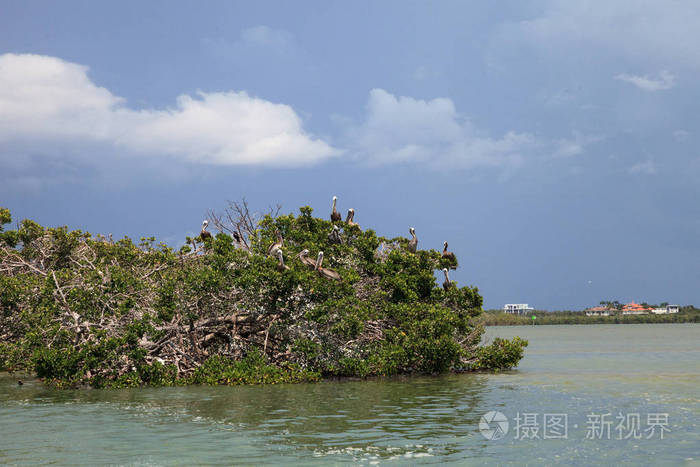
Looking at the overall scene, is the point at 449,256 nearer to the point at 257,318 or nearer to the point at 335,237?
the point at 335,237

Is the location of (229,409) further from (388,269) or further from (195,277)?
(388,269)

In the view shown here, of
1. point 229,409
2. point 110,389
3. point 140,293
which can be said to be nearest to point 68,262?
point 140,293

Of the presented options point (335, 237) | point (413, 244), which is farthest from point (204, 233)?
point (413, 244)

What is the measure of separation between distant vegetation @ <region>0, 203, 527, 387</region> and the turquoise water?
90 centimetres

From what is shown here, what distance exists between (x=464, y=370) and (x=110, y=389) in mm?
11449

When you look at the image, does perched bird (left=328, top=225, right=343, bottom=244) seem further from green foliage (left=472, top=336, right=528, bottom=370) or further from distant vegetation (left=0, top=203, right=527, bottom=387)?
green foliage (left=472, top=336, right=528, bottom=370)

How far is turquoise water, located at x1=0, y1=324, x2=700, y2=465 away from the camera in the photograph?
11352mm

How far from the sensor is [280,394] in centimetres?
1877

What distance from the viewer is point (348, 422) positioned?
14258 millimetres

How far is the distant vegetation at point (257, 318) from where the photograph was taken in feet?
67.1

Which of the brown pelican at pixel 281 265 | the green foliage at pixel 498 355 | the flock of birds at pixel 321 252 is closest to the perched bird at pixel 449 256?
the flock of birds at pixel 321 252

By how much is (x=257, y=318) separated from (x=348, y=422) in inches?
332

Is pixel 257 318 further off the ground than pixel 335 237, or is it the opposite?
pixel 335 237

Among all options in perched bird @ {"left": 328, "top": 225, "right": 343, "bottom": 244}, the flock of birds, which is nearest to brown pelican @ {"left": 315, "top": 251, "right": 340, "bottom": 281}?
the flock of birds
